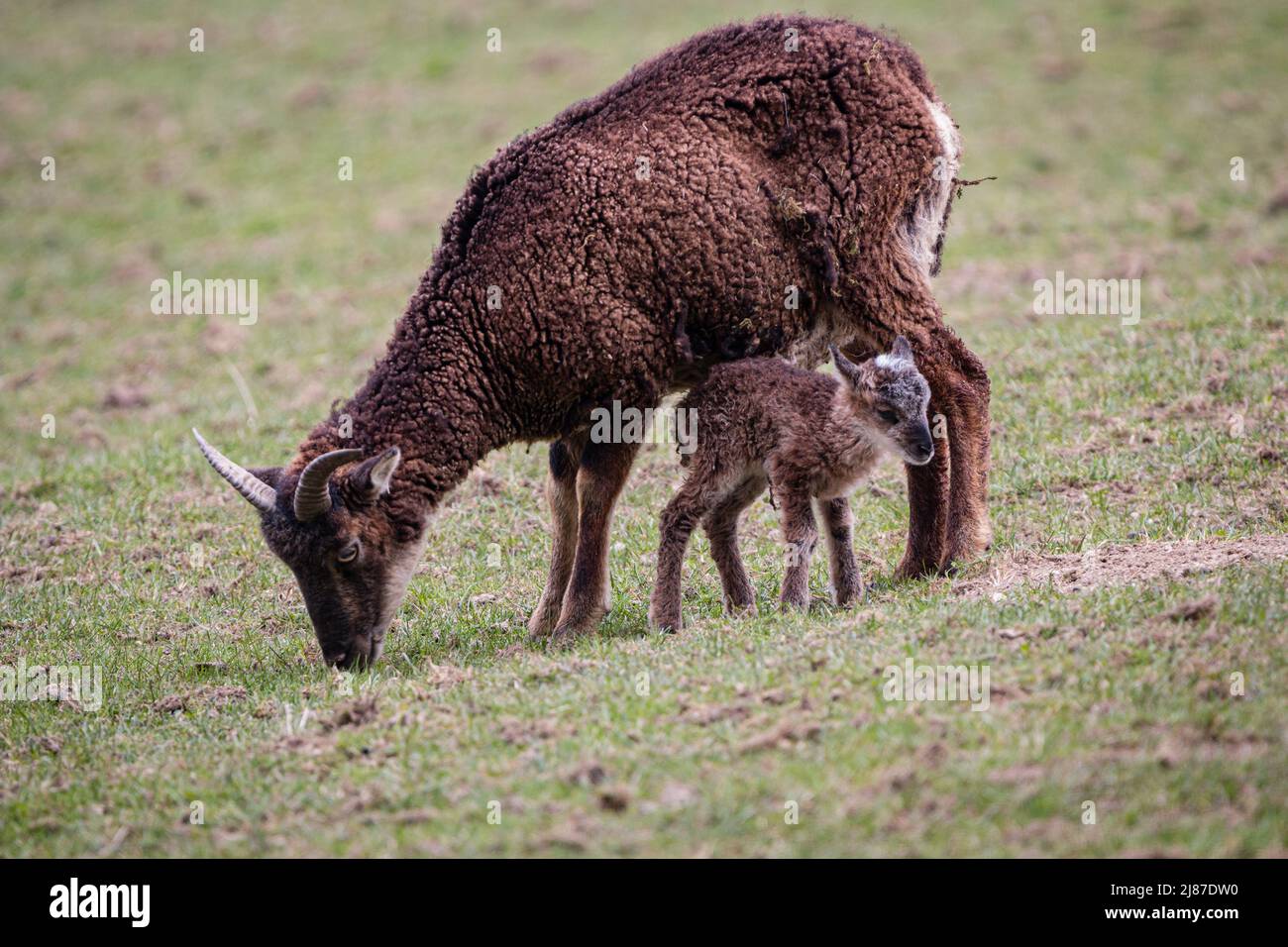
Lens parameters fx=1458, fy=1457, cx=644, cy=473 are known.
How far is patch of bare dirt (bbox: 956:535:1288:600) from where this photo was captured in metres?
7.46

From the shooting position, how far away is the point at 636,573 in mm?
9477

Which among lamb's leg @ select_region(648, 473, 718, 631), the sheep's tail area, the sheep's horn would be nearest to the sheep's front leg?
the sheep's tail area

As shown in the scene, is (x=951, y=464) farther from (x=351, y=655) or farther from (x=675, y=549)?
(x=351, y=655)

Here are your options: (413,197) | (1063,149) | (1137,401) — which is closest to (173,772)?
(1137,401)

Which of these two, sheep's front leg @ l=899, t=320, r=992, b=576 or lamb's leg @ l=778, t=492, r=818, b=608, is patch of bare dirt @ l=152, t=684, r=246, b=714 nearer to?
lamb's leg @ l=778, t=492, r=818, b=608

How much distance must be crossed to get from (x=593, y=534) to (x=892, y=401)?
76.9 inches

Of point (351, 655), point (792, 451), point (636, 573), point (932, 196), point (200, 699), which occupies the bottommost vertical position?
point (200, 699)

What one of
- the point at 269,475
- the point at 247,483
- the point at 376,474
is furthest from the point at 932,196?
the point at 247,483

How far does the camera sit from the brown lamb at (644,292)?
26.3 feet

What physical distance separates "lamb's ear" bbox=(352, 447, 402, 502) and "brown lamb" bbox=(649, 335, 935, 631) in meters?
1.59

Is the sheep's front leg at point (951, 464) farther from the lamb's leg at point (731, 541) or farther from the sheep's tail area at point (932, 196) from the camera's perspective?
the lamb's leg at point (731, 541)

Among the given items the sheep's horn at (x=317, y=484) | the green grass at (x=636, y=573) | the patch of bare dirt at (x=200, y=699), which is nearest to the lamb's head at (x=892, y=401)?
the green grass at (x=636, y=573)
